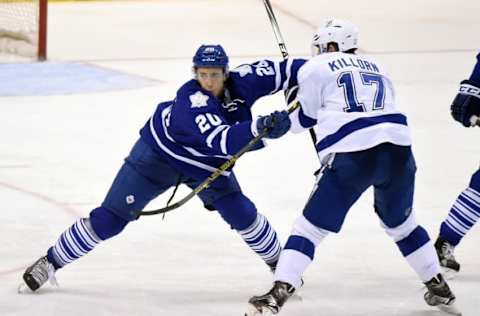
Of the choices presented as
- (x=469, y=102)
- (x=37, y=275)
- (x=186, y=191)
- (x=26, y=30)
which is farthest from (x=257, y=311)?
(x=26, y=30)

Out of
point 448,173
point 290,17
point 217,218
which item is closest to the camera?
point 217,218

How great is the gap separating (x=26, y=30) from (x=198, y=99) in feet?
17.6

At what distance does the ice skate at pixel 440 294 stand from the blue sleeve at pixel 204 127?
0.79 meters

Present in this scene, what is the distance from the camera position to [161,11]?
11070 mm

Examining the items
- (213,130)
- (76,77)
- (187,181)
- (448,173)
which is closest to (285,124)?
(213,130)

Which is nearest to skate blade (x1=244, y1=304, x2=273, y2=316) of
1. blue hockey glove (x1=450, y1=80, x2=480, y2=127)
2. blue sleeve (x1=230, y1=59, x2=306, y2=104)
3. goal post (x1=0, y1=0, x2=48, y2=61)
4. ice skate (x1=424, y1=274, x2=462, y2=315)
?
ice skate (x1=424, y1=274, x2=462, y2=315)

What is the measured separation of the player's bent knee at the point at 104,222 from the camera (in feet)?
14.8

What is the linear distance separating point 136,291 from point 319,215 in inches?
32.5

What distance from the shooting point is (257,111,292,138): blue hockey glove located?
409cm

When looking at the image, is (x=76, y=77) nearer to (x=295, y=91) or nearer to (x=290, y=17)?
(x=290, y=17)

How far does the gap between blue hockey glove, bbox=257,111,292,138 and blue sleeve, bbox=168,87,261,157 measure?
0.12 feet

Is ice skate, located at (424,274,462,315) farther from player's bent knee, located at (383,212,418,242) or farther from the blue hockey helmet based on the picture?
the blue hockey helmet

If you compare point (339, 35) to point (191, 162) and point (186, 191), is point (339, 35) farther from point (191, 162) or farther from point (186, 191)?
point (186, 191)

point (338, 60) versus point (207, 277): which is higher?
point (338, 60)
